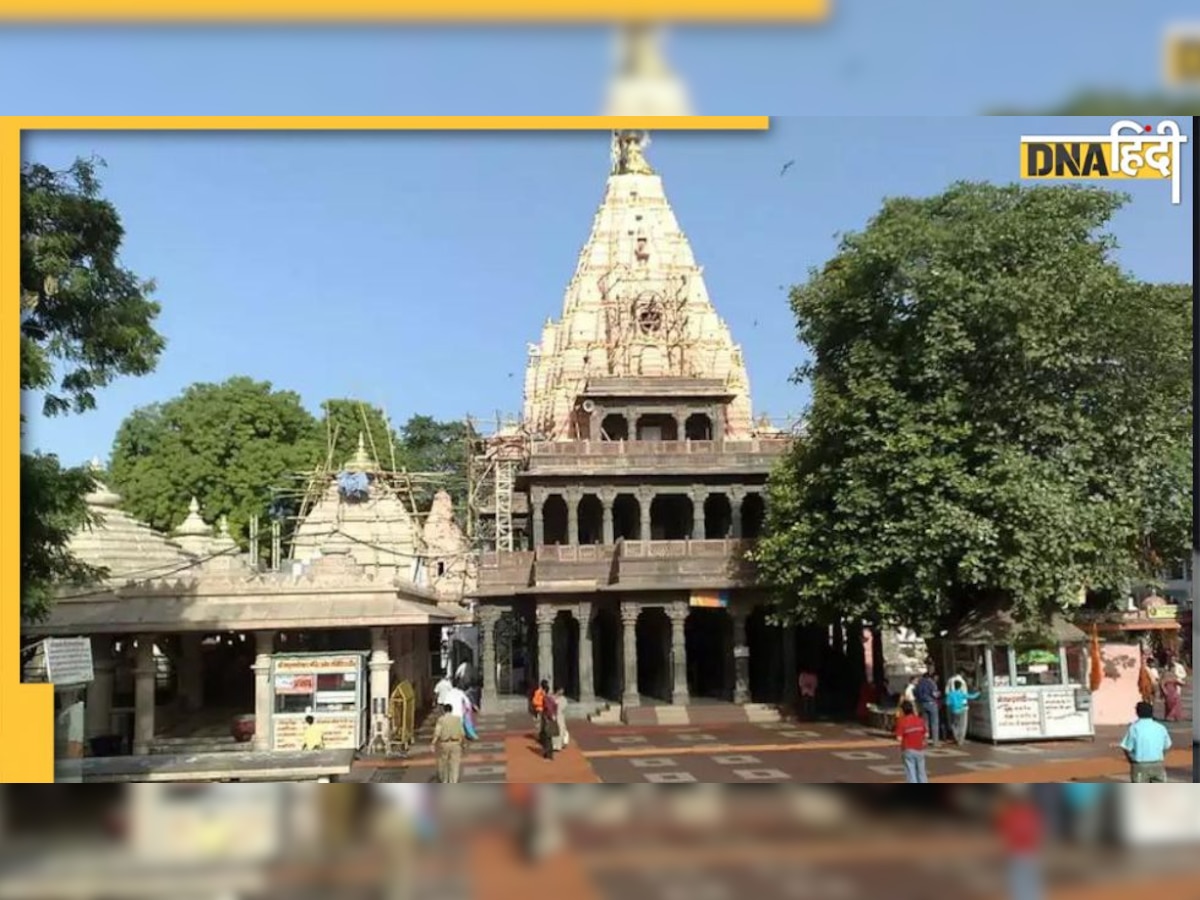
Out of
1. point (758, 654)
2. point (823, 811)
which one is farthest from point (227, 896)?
point (758, 654)

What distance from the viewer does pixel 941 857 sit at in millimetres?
5352

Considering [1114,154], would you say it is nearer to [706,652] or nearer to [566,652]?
[706,652]

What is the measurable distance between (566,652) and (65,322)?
23.0 m

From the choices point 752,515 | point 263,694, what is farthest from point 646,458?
point 263,694

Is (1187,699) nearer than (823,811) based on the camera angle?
No

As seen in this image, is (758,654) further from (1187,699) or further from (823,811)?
(823,811)

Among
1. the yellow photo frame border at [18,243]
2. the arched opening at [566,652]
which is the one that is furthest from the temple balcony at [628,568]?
the yellow photo frame border at [18,243]

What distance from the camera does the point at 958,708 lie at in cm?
1752

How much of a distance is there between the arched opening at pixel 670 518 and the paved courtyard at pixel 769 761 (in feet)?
40.3

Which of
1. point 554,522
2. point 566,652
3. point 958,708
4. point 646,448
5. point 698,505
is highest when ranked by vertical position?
point 646,448

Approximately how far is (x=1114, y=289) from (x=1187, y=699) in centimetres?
717

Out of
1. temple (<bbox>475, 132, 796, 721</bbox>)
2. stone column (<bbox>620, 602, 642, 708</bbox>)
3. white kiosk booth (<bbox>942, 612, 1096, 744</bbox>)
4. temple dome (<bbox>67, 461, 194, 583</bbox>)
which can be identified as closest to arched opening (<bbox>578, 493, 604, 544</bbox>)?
temple (<bbox>475, 132, 796, 721</bbox>)

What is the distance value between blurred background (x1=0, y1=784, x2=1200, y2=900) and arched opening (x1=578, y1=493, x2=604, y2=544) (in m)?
27.5

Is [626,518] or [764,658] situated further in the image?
[626,518]
